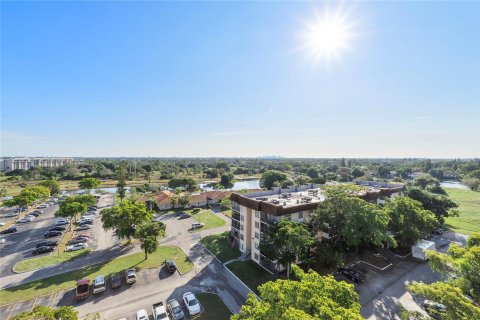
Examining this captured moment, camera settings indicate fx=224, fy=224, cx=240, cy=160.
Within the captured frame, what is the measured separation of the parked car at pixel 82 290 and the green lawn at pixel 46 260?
1086cm

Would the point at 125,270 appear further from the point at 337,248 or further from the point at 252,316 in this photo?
the point at 337,248

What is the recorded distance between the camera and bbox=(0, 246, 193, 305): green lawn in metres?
25.8

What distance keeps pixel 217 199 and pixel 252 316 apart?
54349mm

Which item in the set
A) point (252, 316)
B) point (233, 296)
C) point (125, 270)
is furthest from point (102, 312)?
point (252, 316)

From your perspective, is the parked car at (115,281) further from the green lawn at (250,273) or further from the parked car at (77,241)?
the parked car at (77,241)

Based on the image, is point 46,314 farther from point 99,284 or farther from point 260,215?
point 260,215

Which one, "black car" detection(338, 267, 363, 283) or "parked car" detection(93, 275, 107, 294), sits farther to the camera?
"black car" detection(338, 267, 363, 283)

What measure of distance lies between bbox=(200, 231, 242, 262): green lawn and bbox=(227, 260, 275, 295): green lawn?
7.66 feet

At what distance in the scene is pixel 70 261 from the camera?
1308 inches

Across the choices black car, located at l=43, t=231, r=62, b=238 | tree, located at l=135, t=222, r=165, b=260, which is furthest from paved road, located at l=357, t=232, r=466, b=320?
black car, located at l=43, t=231, r=62, b=238

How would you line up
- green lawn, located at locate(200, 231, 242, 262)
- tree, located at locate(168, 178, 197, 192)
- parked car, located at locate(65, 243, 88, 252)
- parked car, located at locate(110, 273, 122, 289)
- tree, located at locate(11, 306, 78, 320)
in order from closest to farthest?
tree, located at locate(11, 306, 78, 320)
parked car, located at locate(110, 273, 122, 289)
green lawn, located at locate(200, 231, 242, 262)
parked car, located at locate(65, 243, 88, 252)
tree, located at locate(168, 178, 197, 192)

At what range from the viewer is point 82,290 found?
1000 inches

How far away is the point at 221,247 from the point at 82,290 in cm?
1919

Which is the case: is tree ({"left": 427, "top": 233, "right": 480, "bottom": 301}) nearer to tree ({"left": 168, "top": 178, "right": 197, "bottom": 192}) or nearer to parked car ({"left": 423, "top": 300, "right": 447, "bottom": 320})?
parked car ({"left": 423, "top": 300, "right": 447, "bottom": 320})
